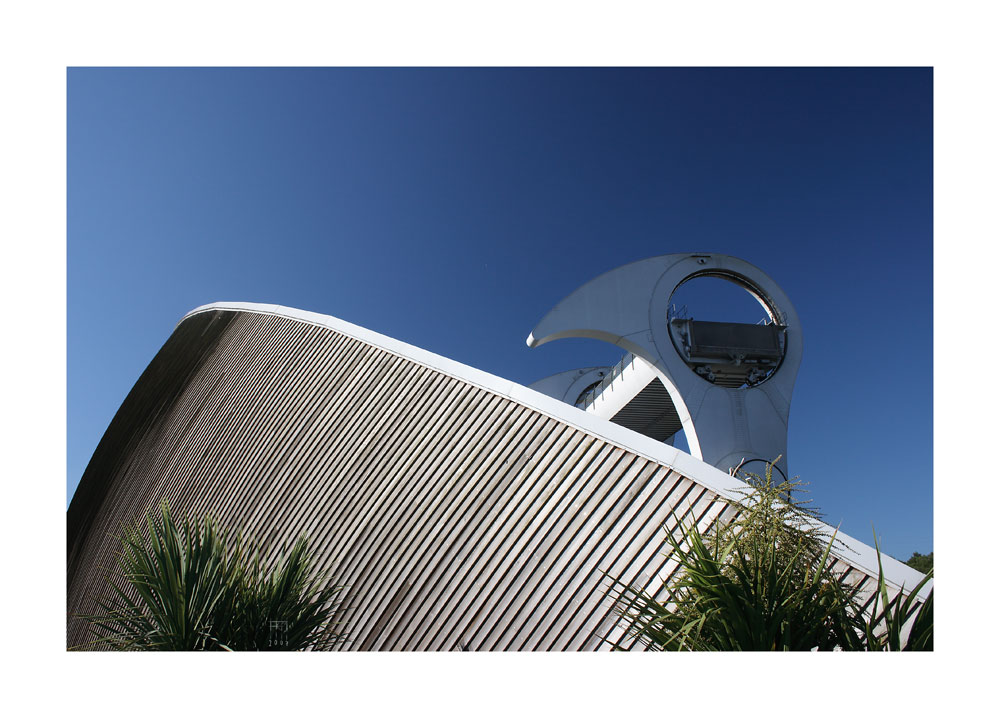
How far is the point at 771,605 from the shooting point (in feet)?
7.83

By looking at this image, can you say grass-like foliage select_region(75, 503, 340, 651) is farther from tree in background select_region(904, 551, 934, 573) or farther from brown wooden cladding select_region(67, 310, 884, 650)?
tree in background select_region(904, 551, 934, 573)

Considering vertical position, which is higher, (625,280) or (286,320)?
(625,280)

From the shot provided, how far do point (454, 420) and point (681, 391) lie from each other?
7.82m

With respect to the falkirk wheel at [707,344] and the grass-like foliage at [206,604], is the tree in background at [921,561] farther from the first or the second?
the falkirk wheel at [707,344]

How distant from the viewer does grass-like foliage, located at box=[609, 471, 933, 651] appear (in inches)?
93.4

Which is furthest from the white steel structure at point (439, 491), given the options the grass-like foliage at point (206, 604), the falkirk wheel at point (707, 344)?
the falkirk wheel at point (707, 344)

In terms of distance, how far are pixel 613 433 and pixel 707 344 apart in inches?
336

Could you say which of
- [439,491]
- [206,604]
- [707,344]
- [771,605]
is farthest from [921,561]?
[707,344]

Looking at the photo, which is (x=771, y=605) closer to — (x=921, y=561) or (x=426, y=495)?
(x=921, y=561)

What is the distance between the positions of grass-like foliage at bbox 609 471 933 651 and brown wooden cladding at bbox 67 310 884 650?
1.38ft

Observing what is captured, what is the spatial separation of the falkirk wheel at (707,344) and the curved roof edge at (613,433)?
701cm
